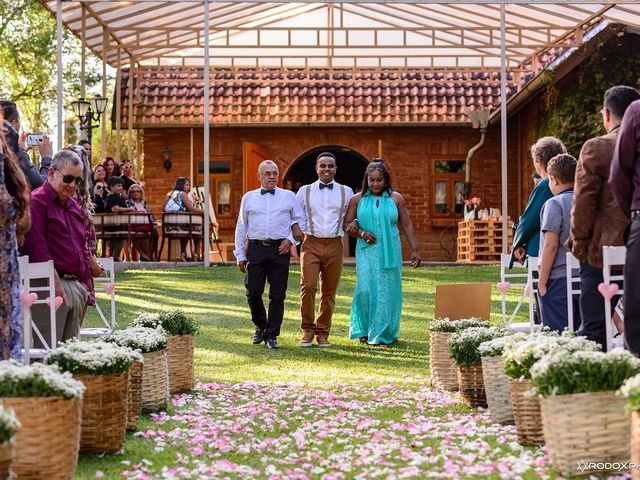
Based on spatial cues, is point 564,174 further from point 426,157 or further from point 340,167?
point 340,167

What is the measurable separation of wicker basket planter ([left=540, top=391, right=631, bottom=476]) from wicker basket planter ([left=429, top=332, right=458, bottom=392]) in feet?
10.1

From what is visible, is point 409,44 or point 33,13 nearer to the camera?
point 409,44

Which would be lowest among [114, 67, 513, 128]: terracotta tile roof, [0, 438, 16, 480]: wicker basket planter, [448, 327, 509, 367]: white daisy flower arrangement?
[0, 438, 16, 480]: wicker basket planter

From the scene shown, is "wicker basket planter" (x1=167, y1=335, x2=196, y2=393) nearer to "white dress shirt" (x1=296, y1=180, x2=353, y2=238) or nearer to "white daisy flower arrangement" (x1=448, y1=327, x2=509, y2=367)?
"white daisy flower arrangement" (x1=448, y1=327, x2=509, y2=367)

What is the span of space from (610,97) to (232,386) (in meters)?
3.64

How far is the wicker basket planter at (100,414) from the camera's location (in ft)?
19.3

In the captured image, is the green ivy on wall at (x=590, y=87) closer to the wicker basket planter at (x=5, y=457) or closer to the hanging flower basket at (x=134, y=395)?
the hanging flower basket at (x=134, y=395)

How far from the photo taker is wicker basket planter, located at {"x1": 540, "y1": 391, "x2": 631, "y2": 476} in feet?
16.6

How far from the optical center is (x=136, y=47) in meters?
23.7

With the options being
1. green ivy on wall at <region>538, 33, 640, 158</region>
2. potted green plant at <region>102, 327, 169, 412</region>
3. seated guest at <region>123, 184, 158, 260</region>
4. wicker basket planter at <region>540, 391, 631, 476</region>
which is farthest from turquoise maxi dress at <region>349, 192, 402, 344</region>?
green ivy on wall at <region>538, 33, 640, 158</region>

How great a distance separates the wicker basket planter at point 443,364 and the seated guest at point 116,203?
10.4 metres

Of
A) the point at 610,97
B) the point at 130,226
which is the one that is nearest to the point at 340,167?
the point at 130,226

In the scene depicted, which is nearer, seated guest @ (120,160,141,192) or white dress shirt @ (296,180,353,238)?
white dress shirt @ (296,180,353,238)

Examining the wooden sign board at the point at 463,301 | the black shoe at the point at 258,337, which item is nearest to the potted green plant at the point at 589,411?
the wooden sign board at the point at 463,301
